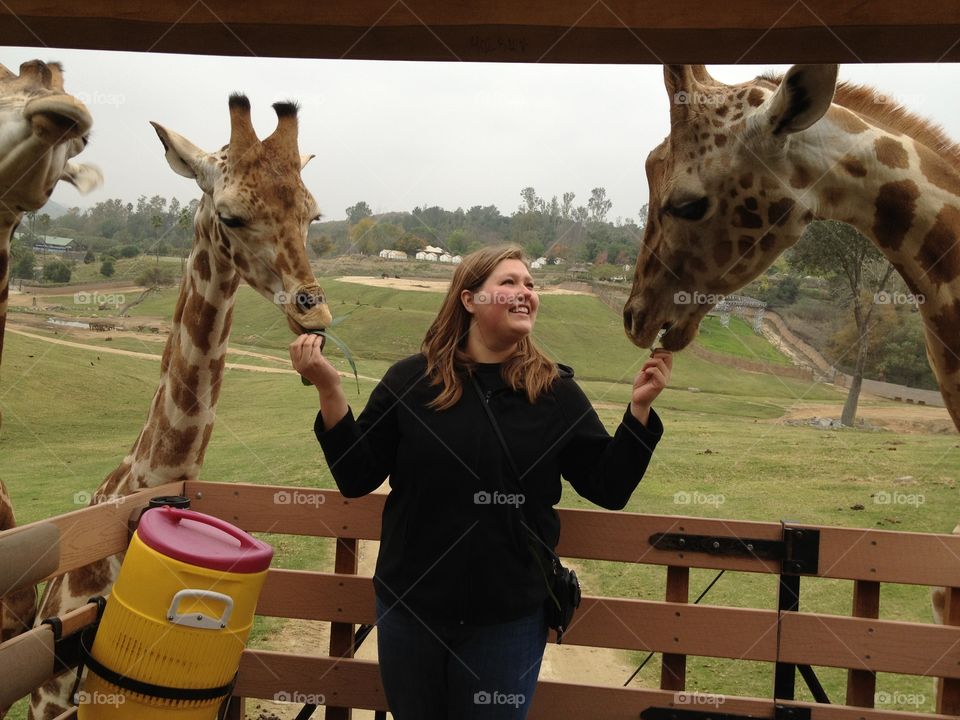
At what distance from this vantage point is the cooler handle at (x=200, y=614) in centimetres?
246

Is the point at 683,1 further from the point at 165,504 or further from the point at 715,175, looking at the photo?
the point at 165,504

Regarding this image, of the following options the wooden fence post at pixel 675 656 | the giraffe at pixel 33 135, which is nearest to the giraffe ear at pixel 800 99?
the wooden fence post at pixel 675 656

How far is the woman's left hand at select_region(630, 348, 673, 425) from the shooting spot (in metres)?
2.27

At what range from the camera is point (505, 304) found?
2375mm

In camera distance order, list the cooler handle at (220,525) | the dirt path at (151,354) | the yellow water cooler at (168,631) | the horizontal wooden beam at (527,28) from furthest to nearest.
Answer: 1. the dirt path at (151,354)
2. the cooler handle at (220,525)
3. the yellow water cooler at (168,631)
4. the horizontal wooden beam at (527,28)

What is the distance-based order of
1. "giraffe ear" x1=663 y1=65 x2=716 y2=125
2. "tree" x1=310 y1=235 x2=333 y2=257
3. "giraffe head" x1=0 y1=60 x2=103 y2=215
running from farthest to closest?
"tree" x1=310 y1=235 x2=333 y2=257
"giraffe ear" x1=663 y1=65 x2=716 y2=125
"giraffe head" x1=0 y1=60 x2=103 y2=215

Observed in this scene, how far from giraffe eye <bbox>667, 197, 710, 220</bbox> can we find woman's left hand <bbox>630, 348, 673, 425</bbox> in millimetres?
743

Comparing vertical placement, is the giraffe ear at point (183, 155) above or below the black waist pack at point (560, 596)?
above

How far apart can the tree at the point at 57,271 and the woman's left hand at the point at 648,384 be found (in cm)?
575

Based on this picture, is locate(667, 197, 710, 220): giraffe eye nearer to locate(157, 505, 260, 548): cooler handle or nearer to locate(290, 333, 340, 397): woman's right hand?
locate(290, 333, 340, 397): woman's right hand

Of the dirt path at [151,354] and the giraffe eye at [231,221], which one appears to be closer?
the giraffe eye at [231,221]

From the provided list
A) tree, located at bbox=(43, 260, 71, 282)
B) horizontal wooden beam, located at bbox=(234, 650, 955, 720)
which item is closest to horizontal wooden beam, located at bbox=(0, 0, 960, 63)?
horizontal wooden beam, located at bbox=(234, 650, 955, 720)

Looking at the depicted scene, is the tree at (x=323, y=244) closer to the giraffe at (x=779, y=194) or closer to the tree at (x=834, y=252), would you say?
the giraffe at (x=779, y=194)

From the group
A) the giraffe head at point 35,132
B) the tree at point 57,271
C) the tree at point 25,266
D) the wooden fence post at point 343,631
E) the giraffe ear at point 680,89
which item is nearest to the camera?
the giraffe head at point 35,132
